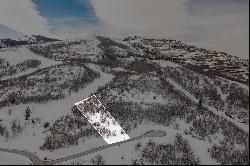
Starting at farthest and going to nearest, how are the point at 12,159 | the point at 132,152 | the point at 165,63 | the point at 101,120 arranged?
the point at 165,63 → the point at 101,120 → the point at 12,159 → the point at 132,152

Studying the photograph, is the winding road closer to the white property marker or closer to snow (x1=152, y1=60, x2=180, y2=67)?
the white property marker

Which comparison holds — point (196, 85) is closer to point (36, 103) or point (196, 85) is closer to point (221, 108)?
point (36, 103)

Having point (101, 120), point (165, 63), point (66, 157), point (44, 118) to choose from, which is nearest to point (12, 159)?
point (66, 157)

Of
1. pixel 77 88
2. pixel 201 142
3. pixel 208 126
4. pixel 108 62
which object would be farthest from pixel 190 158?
pixel 108 62

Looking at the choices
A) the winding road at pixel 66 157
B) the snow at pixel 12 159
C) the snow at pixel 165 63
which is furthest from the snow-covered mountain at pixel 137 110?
the snow at pixel 12 159

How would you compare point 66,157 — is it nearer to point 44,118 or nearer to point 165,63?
point 44,118

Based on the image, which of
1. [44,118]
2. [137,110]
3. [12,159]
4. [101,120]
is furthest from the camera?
[44,118]

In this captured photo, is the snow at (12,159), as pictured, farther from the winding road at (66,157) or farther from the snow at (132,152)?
the snow at (132,152)

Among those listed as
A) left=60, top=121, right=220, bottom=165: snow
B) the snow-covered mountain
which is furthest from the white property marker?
left=60, top=121, right=220, bottom=165: snow
